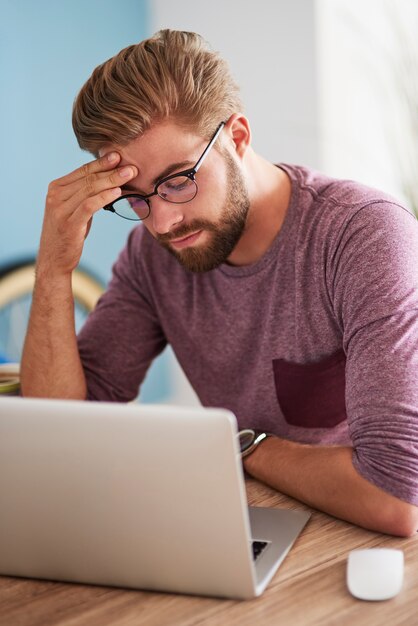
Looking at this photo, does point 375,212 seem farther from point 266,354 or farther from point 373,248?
point 266,354

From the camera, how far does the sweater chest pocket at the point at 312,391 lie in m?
1.56

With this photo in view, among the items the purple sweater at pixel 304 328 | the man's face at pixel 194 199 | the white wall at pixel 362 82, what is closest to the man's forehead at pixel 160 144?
the man's face at pixel 194 199

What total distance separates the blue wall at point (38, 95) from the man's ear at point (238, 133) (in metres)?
1.55

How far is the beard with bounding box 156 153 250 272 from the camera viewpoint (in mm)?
1530

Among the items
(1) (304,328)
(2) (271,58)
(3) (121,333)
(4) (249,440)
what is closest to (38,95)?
(2) (271,58)

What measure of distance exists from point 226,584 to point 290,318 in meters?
0.70

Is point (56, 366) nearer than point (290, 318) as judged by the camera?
No

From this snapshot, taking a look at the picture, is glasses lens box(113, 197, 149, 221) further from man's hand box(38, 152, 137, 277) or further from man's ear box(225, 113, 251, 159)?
man's ear box(225, 113, 251, 159)

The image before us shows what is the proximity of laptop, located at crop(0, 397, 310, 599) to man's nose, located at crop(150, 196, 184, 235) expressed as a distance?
59 centimetres

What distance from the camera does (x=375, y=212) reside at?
141 cm

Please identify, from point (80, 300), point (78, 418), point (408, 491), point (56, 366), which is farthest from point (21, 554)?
point (80, 300)

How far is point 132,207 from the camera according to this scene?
60.5 inches

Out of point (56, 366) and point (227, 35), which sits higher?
point (227, 35)

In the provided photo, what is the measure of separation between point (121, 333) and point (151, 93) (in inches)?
22.9
